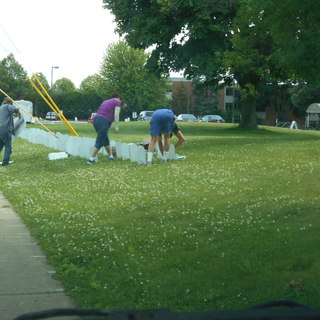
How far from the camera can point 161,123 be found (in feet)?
55.6

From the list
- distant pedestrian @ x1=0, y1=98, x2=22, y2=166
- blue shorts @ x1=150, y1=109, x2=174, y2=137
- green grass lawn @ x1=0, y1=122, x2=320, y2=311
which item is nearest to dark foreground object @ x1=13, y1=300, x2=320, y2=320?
green grass lawn @ x1=0, y1=122, x2=320, y2=311

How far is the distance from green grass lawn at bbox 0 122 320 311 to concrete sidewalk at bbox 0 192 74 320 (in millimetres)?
133

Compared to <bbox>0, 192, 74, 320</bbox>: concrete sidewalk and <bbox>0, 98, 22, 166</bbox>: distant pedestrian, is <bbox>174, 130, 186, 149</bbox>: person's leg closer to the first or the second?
<bbox>0, 98, 22, 166</bbox>: distant pedestrian

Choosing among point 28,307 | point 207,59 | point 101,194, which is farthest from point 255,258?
point 207,59

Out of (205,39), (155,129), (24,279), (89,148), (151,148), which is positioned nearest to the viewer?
(24,279)

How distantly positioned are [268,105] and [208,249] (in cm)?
8897

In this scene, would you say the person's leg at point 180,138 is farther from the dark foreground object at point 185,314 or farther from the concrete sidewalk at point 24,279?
the dark foreground object at point 185,314

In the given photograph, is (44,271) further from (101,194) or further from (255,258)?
(101,194)

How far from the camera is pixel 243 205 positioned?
9.70 meters

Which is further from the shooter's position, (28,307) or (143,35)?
(143,35)

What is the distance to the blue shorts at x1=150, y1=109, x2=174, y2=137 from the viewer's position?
1694 cm

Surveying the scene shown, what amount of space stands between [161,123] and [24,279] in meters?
11.2

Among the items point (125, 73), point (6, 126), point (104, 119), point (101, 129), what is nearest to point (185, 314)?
point (101, 129)

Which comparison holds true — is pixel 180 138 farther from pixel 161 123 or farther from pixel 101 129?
pixel 101 129
